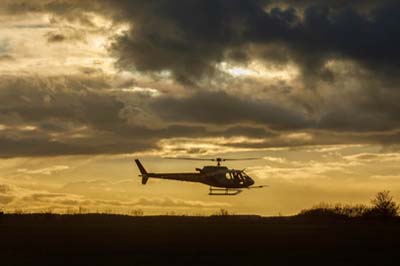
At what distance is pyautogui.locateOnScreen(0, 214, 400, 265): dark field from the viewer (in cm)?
4772

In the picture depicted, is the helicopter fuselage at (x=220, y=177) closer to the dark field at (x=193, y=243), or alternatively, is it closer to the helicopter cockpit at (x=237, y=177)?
the helicopter cockpit at (x=237, y=177)

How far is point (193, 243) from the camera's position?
57469mm

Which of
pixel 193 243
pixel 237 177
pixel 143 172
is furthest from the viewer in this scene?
pixel 143 172

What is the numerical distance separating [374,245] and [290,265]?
46.2 ft

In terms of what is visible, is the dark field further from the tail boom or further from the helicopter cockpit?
the tail boom

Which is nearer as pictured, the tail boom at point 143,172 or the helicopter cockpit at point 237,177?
the helicopter cockpit at point 237,177

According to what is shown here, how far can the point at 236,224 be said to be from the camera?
7994cm

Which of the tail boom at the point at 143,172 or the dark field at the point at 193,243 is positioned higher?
the tail boom at the point at 143,172

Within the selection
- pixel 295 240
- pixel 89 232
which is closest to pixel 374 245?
pixel 295 240

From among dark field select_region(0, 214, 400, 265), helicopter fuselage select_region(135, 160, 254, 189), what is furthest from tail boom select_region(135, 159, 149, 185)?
dark field select_region(0, 214, 400, 265)

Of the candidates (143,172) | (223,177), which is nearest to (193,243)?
(223,177)

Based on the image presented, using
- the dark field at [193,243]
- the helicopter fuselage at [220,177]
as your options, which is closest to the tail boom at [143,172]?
the helicopter fuselage at [220,177]

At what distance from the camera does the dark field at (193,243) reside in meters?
47.7

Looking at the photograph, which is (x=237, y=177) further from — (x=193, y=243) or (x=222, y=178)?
(x=193, y=243)
